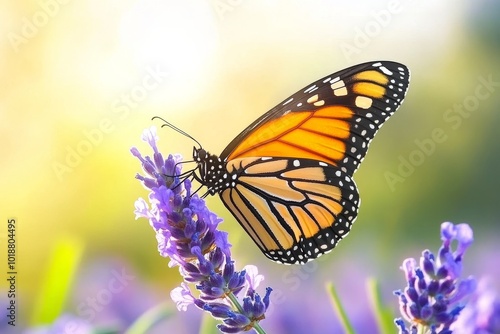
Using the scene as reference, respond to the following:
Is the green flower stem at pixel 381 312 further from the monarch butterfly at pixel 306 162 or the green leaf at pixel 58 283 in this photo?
the green leaf at pixel 58 283

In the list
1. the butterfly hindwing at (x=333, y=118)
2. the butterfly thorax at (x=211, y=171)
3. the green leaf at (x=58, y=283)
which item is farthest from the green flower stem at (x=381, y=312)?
the green leaf at (x=58, y=283)

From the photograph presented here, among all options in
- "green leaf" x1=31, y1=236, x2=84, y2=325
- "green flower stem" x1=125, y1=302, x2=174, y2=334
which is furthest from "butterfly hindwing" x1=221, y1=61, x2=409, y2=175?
"green leaf" x1=31, y1=236, x2=84, y2=325

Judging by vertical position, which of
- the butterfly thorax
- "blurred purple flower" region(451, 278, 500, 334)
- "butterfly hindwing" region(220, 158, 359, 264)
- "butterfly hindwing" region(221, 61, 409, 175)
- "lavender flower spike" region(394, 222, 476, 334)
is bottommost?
"blurred purple flower" region(451, 278, 500, 334)

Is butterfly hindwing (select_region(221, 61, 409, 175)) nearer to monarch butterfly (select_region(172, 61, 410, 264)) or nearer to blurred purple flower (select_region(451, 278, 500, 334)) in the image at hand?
monarch butterfly (select_region(172, 61, 410, 264))

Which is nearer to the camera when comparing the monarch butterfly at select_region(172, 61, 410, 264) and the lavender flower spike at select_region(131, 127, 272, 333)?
the lavender flower spike at select_region(131, 127, 272, 333)

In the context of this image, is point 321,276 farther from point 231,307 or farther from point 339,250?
point 231,307

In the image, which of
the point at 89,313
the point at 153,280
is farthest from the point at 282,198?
the point at 153,280
